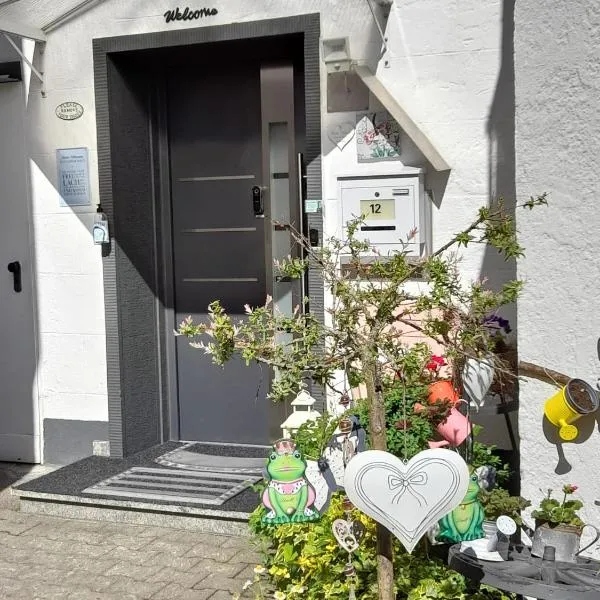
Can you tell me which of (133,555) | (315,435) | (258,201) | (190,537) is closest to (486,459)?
(315,435)

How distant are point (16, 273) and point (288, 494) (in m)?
3.59

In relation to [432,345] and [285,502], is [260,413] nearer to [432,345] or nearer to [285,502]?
[432,345]

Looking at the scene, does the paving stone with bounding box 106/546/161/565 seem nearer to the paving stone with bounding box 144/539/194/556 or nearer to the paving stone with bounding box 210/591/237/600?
the paving stone with bounding box 144/539/194/556

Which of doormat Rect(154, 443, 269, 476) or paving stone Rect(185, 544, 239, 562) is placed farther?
doormat Rect(154, 443, 269, 476)

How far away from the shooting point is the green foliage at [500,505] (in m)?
3.48

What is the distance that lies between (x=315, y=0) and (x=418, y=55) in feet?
2.30

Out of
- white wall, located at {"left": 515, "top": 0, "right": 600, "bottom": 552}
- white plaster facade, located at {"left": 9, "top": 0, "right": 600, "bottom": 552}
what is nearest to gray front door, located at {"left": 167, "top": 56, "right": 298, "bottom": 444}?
white plaster facade, located at {"left": 9, "top": 0, "right": 600, "bottom": 552}

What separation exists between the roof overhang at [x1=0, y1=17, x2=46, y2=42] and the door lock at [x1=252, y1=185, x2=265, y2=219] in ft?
5.25

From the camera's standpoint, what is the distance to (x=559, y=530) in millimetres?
3029

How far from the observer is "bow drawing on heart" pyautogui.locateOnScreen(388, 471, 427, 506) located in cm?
277

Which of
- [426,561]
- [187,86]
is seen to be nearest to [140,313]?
[187,86]

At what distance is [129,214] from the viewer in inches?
233

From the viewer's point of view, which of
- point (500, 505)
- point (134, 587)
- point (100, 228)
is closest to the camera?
point (500, 505)

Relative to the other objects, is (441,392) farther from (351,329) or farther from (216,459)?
(216,459)
